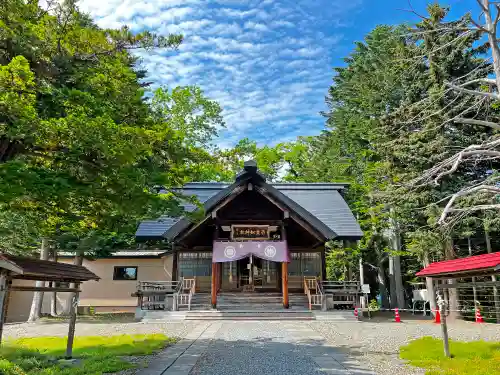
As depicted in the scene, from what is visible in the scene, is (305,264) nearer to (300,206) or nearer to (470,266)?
(300,206)

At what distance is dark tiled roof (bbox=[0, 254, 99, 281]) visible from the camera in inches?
197

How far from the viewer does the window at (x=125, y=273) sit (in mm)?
22114

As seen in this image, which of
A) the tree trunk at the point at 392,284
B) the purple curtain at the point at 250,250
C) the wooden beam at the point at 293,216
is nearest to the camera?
the purple curtain at the point at 250,250

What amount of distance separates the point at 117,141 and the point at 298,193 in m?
16.7

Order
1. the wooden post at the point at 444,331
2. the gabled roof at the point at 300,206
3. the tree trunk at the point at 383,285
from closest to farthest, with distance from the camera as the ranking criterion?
the wooden post at the point at 444,331 → the gabled roof at the point at 300,206 → the tree trunk at the point at 383,285

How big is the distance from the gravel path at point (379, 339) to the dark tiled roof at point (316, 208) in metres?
4.64

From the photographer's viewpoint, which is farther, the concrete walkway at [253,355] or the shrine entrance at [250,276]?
the shrine entrance at [250,276]

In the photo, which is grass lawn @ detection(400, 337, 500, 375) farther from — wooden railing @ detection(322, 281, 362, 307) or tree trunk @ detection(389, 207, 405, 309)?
tree trunk @ detection(389, 207, 405, 309)

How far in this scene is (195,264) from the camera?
1833 cm

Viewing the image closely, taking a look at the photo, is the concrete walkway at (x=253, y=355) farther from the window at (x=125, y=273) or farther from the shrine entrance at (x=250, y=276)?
the window at (x=125, y=273)

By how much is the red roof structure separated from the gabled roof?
6.93 m

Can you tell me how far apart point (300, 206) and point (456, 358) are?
9.48 meters

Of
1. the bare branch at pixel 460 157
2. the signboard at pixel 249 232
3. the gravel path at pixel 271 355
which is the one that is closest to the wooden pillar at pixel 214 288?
the signboard at pixel 249 232

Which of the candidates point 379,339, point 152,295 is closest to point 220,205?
point 152,295
